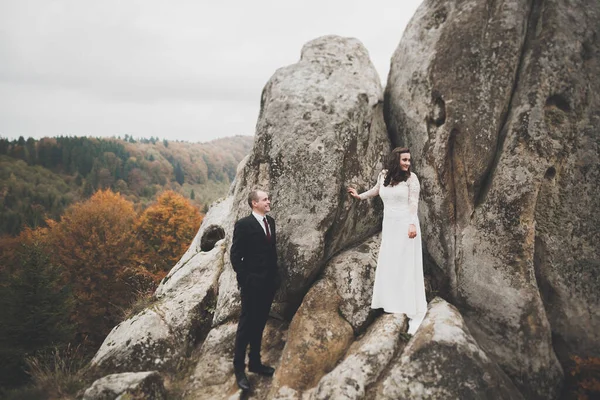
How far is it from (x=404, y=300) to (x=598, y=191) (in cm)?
498

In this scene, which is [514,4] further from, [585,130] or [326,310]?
[326,310]

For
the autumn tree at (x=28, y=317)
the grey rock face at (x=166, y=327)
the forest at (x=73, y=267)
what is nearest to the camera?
the grey rock face at (x=166, y=327)

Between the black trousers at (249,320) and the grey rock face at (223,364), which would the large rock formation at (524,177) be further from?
the black trousers at (249,320)

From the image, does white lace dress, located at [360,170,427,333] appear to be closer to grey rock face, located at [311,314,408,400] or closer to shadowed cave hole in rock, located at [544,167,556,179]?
grey rock face, located at [311,314,408,400]

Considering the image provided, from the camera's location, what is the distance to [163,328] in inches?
350

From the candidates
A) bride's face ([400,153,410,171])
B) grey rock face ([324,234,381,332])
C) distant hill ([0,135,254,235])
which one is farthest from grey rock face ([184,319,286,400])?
distant hill ([0,135,254,235])

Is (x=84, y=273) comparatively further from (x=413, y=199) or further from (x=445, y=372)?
(x=445, y=372)

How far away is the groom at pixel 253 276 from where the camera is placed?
7016 mm

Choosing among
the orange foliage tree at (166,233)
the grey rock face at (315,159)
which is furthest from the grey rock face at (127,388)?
the orange foliage tree at (166,233)

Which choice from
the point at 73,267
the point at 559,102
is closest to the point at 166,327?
the point at 559,102

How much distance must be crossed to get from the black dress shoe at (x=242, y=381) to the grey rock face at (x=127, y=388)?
1711 mm

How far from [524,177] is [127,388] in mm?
9415

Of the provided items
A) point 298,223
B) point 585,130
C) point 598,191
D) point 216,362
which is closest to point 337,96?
point 298,223

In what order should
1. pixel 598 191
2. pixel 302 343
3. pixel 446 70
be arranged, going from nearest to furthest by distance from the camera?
pixel 302 343 → pixel 598 191 → pixel 446 70
